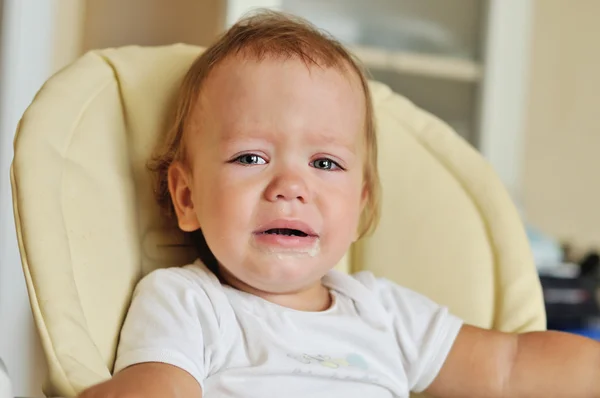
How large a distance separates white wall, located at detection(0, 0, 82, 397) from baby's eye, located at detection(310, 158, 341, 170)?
0.56 meters

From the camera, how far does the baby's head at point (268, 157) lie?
756mm

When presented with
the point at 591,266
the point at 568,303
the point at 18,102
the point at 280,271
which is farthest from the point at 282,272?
the point at 591,266

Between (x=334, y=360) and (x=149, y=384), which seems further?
(x=334, y=360)

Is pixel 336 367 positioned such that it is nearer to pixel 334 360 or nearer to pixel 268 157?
pixel 334 360

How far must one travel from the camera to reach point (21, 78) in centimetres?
115

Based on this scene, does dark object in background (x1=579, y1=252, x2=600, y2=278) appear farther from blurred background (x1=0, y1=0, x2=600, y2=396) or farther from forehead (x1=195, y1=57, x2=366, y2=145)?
forehead (x1=195, y1=57, x2=366, y2=145)

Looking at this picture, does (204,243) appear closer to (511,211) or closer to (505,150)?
(511,211)

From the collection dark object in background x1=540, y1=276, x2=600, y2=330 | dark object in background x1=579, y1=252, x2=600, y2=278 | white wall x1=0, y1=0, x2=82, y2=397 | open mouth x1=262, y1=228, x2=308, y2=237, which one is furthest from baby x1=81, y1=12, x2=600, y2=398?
dark object in background x1=579, y1=252, x2=600, y2=278

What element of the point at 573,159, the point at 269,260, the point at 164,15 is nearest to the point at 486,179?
the point at 269,260

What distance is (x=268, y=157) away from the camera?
775mm

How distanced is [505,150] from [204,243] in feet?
3.56

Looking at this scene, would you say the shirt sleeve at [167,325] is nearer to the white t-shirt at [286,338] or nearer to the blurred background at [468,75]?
the white t-shirt at [286,338]

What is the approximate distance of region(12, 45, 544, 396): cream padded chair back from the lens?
0.69 metres

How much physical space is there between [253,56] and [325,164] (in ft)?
0.46
